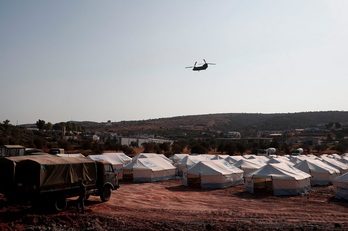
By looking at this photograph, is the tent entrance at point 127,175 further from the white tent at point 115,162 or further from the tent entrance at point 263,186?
the tent entrance at point 263,186

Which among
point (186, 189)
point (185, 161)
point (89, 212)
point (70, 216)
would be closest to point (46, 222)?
point (70, 216)

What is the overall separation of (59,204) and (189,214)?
5.91 meters

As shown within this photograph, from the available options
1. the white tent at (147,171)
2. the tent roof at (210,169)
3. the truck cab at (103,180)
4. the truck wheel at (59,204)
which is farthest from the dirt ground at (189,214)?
the white tent at (147,171)

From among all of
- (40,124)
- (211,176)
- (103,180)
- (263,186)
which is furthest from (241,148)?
(40,124)

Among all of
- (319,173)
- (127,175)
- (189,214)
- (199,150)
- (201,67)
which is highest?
(201,67)

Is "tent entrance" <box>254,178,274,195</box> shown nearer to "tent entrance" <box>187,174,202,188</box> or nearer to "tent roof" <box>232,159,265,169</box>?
"tent entrance" <box>187,174,202,188</box>

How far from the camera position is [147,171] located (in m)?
24.9

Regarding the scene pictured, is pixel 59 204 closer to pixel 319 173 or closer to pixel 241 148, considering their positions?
pixel 319 173

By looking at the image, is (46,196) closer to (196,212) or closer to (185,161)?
(196,212)

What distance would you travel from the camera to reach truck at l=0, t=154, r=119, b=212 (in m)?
11.6

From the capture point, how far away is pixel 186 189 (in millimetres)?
21375

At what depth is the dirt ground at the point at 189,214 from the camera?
35.3 feet

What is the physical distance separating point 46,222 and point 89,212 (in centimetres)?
205

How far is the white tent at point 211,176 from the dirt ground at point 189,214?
4.03m
